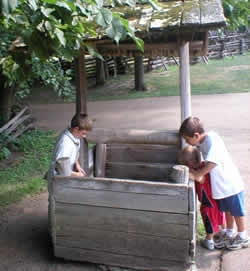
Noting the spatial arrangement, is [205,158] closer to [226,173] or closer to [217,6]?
[226,173]

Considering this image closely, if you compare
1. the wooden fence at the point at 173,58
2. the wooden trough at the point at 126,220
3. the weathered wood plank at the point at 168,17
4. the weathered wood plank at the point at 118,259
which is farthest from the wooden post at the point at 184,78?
the wooden fence at the point at 173,58

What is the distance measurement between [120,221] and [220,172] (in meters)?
0.96

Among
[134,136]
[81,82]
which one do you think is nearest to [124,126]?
[81,82]

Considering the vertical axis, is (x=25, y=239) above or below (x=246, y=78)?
below

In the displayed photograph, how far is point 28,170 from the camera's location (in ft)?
21.3

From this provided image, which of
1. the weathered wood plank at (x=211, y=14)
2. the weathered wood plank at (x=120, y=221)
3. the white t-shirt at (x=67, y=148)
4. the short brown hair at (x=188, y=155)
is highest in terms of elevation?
the weathered wood plank at (x=211, y=14)

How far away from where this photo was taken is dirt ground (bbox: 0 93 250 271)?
342 centimetres

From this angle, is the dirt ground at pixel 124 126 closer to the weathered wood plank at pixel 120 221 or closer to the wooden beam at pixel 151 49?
the weathered wood plank at pixel 120 221

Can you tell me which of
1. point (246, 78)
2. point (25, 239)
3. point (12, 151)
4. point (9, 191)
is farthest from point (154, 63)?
point (25, 239)

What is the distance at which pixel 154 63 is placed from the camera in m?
20.3

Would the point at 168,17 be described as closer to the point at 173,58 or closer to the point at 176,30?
the point at 176,30

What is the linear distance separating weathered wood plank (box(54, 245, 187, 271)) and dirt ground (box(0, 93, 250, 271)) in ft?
0.37

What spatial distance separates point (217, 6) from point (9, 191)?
12.7 feet

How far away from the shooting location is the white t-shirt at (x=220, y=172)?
3.16 m
